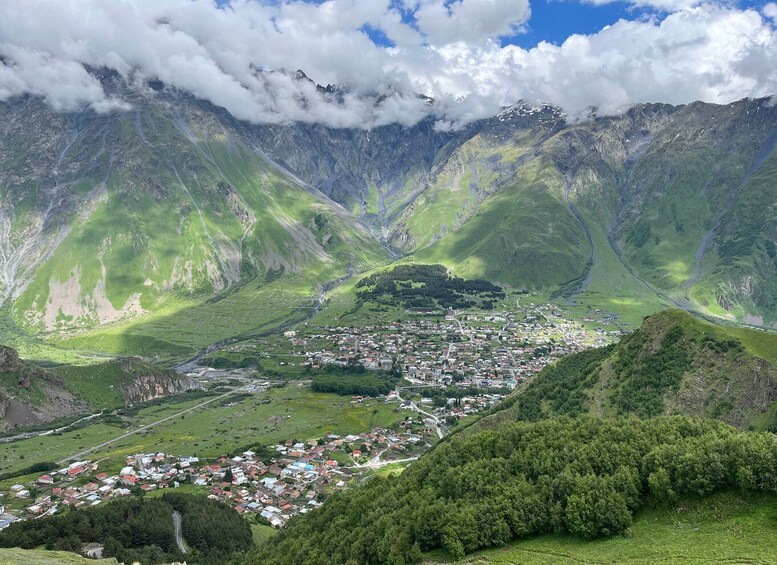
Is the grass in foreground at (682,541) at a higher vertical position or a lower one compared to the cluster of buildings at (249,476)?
higher

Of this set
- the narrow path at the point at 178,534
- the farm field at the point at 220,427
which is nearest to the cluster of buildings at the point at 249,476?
the farm field at the point at 220,427

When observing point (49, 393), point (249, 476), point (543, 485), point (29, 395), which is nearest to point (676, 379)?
point (543, 485)

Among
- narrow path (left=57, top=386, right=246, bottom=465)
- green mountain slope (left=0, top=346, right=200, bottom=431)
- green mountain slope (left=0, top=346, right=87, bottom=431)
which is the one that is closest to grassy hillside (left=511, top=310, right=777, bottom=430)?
narrow path (left=57, top=386, right=246, bottom=465)

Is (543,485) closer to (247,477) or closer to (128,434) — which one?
(247,477)

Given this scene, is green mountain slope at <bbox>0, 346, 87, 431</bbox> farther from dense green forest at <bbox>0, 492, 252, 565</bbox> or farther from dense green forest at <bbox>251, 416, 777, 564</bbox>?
dense green forest at <bbox>251, 416, 777, 564</bbox>

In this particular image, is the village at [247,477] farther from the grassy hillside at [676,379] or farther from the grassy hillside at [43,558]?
the grassy hillside at [676,379]

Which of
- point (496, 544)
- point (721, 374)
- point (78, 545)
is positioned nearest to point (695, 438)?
point (496, 544)
